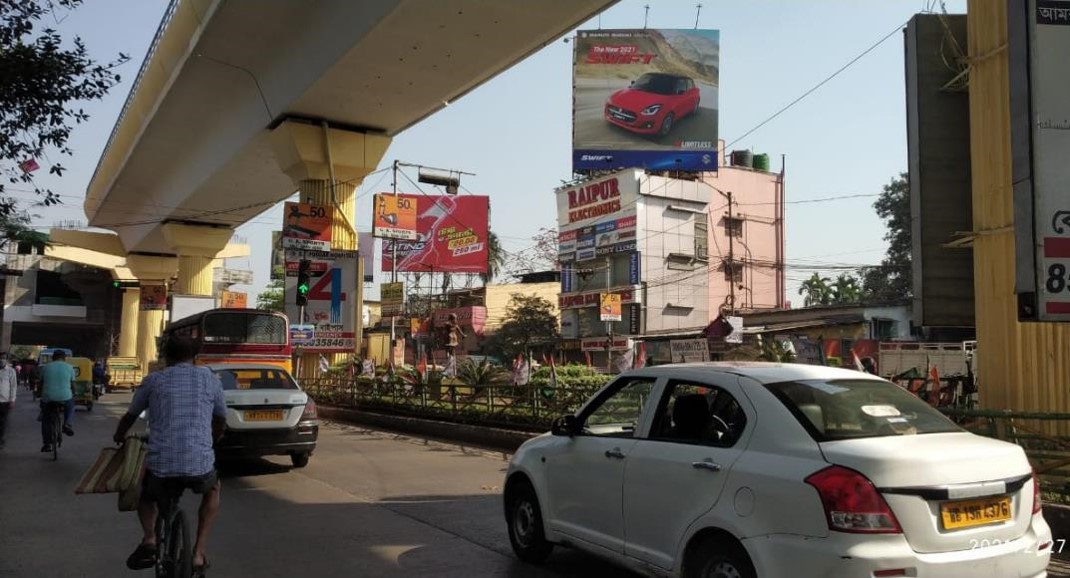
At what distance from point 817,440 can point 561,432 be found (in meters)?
2.07

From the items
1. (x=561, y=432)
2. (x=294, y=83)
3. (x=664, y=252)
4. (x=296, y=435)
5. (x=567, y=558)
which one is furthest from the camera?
(x=664, y=252)

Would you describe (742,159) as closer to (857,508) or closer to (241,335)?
(241,335)

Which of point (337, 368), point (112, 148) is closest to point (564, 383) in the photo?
point (337, 368)

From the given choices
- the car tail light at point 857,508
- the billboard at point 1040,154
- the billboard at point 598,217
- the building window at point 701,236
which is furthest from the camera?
the building window at point 701,236

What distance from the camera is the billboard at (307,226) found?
23.0 meters

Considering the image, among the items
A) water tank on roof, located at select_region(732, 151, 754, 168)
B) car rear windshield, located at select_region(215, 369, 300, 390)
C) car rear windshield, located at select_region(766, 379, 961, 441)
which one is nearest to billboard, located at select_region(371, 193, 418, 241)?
car rear windshield, located at select_region(215, 369, 300, 390)

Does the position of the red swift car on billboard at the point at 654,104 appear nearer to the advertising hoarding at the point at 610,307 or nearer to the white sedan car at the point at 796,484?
the advertising hoarding at the point at 610,307

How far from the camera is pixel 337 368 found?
25.6 metres

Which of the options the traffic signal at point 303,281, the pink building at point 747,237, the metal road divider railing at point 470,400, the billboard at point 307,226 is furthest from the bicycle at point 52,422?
the pink building at point 747,237

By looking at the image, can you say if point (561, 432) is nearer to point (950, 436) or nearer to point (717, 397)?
point (717, 397)

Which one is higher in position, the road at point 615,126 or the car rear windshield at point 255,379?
the road at point 615,126

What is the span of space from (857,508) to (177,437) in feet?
12.3

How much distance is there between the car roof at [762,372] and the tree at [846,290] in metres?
57.8

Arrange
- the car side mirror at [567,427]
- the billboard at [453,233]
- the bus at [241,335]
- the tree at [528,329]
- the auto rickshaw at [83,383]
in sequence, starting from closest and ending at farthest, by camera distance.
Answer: the car side mirror at [567,427]
the bus at [241,335]
the auto rickshaw at [83,383]
the billboard at [453,233]
the tree at [528,329]
